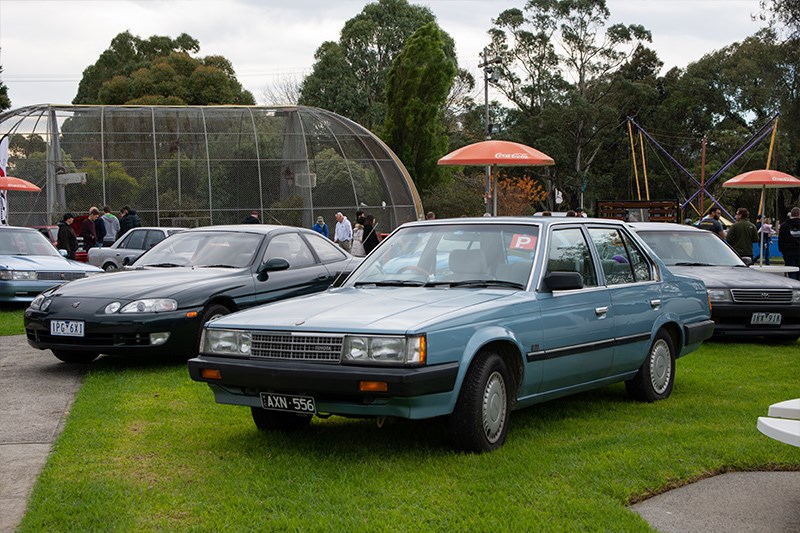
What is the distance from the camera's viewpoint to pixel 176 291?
9359 mm

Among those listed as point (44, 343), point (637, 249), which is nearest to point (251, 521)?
point (637, 249)

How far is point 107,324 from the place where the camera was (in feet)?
29.4

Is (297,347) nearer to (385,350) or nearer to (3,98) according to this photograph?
(385,350)

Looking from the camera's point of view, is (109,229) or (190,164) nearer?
(109,229)

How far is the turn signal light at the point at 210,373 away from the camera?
5855 mm

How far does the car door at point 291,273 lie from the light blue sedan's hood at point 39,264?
5182 mm

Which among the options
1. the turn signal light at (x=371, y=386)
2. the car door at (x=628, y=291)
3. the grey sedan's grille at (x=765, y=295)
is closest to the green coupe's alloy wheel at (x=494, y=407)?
the turn signal light at (x=371, y=386)

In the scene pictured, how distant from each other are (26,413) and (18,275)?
7518mm

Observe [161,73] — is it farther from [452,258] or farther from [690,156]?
[452,258]

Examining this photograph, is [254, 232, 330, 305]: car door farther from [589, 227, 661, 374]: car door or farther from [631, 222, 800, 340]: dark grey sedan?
[631, 222, 800, 340]: dark grey sedan

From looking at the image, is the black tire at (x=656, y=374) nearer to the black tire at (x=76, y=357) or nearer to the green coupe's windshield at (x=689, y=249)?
the green coupe's windshield at (x=689, y=249)

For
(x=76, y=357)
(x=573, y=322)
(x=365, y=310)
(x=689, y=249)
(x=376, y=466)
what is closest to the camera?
(x=376, y=466)

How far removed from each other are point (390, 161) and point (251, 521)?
1145 inches

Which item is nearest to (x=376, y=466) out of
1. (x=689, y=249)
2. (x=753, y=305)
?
(x=753, y=305)
